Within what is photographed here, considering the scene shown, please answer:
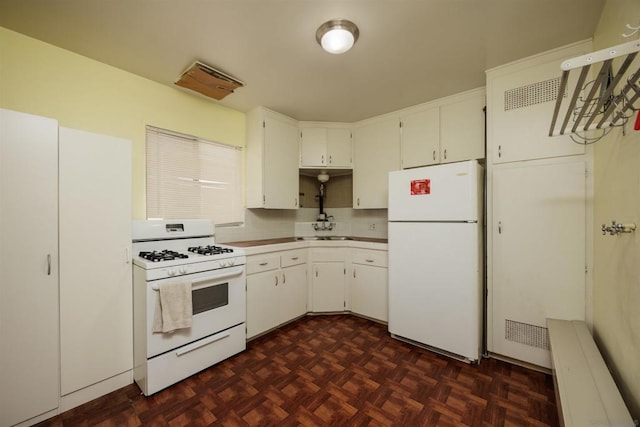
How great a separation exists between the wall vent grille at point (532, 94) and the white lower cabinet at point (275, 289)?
7.81 ft

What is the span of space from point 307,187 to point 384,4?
258cm

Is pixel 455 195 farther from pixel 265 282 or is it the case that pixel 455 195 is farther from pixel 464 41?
pixel 265 282

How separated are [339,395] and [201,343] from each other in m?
1.09

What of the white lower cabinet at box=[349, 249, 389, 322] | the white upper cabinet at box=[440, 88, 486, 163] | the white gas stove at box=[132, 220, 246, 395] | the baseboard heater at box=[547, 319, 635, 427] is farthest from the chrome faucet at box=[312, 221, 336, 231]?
the baseboard heater at box=[547, 319, 635, 427]

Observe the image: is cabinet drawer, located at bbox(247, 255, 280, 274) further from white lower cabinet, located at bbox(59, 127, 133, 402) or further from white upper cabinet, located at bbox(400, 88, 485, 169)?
white upper cabinet, located at bbox(400, 88, 485, 169)

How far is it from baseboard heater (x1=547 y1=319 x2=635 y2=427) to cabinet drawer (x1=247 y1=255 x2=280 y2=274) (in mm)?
2208

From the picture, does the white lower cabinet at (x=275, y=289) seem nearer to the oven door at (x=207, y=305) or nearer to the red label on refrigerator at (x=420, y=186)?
the oven door at (x=207, y=305)

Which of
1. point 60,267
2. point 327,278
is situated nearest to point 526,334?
point 327,278

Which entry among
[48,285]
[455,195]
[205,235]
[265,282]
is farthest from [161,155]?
[455,195]

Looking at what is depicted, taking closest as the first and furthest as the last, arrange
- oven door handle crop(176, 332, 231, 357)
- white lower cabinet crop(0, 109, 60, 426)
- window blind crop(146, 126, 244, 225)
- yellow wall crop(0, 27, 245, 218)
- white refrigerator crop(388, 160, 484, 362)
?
white lower cabinet crop(0, 109, 60, 426) → yellow wall crop(0, 27, 245, 218) → oven door handle crop(176, 332, 231, 357) → white refrigerator crop(388, 160, 484, 362) → window blind crop(146, 126, 244, 225)

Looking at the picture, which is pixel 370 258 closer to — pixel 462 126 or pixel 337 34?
pixel 462 126

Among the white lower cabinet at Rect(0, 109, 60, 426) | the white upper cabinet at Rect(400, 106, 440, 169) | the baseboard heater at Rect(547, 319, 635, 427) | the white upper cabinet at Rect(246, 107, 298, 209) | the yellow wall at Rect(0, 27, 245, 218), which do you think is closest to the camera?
the baseboard heater at Rect(547, 319, 635, 427)

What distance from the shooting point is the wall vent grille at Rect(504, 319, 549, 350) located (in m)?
1.96

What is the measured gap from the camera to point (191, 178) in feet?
8.71
